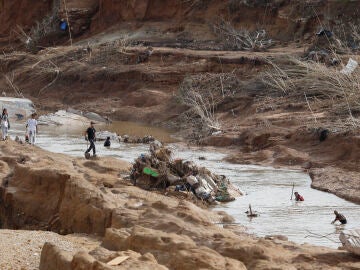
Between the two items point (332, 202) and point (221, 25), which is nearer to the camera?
point (332, 202)

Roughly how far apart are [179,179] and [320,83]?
387 inches

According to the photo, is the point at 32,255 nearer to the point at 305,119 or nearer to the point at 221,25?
the point at 305,119

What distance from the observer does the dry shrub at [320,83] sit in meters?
22.0

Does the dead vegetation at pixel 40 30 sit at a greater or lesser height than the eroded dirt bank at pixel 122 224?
greater

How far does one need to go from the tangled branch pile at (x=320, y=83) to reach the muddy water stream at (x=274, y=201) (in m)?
3.63

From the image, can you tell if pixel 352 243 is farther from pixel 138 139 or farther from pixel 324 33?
pixel 324 33

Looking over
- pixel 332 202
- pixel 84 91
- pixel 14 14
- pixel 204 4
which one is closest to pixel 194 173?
pixel 332 202

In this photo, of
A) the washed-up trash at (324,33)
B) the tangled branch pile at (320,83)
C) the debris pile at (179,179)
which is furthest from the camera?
the washed-up trash at (324,33)

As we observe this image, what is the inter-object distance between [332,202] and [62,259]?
25.6 ft

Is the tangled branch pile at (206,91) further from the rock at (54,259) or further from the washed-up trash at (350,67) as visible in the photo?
the rock at (54,259)

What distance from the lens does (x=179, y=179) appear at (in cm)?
1519

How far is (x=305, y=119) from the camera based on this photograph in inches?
902

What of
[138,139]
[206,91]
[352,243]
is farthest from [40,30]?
[352,243]

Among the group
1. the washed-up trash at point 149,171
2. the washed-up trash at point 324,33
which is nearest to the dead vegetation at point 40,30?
the washed-up trash at point 324,33
